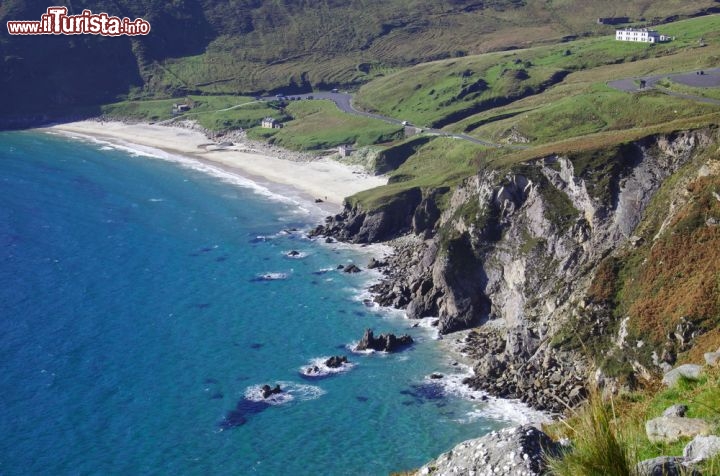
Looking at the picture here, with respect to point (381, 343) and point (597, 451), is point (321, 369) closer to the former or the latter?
point (381, 343)

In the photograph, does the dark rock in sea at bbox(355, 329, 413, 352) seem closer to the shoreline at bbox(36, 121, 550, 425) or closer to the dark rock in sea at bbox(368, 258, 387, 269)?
the shoreline at bbox(36, 121, 550, 425)

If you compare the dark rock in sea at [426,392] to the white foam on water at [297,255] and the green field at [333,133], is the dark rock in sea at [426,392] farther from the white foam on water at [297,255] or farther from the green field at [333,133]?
the green field at [333,133]

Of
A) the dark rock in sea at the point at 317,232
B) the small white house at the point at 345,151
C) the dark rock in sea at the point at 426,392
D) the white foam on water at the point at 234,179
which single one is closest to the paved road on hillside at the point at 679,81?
the small white house at the point at 345,151

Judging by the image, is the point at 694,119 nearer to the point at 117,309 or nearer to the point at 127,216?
the point at 117,309

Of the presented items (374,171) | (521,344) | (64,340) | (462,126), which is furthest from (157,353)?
(462,126)

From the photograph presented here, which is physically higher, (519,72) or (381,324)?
(519,72)

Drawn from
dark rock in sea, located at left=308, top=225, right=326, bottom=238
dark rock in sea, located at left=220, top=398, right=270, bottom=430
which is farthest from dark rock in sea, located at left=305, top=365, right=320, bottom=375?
dark rock in sea, located at left=308, top=225, right=326, bottom=238
